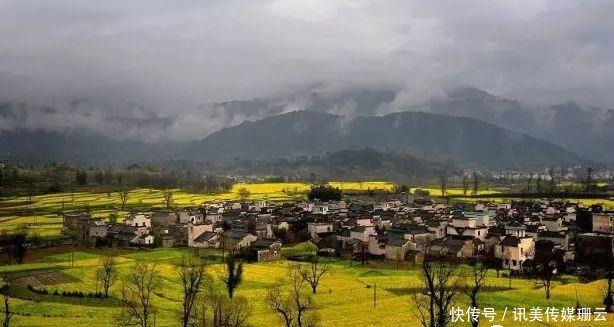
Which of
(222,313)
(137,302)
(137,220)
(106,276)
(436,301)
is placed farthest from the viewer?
(137,220)

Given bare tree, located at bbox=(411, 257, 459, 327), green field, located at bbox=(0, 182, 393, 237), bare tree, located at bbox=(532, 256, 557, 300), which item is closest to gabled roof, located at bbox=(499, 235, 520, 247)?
bare tree, located at bbox=(532, 256, 557, 300)

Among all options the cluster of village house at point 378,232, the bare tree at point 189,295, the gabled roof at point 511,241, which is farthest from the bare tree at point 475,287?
the bare tree at point 189,295

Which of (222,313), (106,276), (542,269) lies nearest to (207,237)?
(106,276)

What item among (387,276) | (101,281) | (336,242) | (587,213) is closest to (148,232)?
(336,242)

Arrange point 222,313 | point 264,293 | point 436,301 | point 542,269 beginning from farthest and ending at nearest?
point 542,269 → point 264,293 → point 222,313 → point 436,301

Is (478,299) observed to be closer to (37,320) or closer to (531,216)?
(37,320)

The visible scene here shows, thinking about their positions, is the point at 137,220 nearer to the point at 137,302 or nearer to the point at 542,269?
the point at 137,302

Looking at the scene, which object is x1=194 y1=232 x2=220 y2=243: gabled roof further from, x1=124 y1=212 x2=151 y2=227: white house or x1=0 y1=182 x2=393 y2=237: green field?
x1=0 y1=182 x2=393 y2=237: green field
